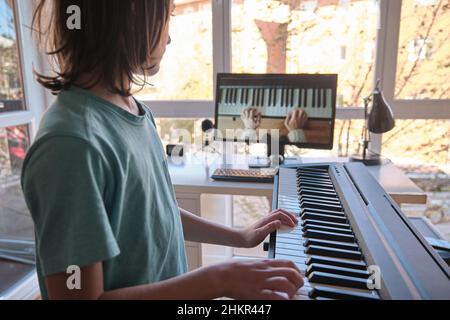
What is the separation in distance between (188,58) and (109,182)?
1.82 meters

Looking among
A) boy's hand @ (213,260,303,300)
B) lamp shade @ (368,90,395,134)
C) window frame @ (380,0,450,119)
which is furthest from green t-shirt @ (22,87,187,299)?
window frame @ (380,0,450,119)

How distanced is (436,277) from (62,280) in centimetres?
55

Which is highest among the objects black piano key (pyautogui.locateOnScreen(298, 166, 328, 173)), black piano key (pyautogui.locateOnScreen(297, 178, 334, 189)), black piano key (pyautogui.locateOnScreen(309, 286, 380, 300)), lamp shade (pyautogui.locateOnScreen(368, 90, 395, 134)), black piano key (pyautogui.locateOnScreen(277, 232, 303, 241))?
lamp shade (pyautogui.locateOnScreen(368, 90, 395, 134))

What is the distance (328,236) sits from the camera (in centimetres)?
77

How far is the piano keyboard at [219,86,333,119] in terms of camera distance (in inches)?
69.2

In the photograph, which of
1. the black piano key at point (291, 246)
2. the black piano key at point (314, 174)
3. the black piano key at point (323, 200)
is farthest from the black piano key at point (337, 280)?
the black piano key at point (314, 174)

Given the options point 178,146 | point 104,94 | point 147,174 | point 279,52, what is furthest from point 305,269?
point 279,52

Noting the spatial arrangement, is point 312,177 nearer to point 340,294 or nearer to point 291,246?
point 291,246

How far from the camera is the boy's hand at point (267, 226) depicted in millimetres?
860

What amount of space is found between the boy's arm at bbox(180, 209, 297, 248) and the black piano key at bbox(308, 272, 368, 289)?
0.76 ft

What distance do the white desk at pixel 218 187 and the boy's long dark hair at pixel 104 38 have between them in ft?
3.05

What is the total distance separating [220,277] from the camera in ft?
1.91

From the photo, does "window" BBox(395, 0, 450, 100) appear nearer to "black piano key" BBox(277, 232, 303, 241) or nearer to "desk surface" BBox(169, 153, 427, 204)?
"desk surface" BBox(169, 153, 427, 204)

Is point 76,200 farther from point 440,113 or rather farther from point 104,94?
point 440,113
